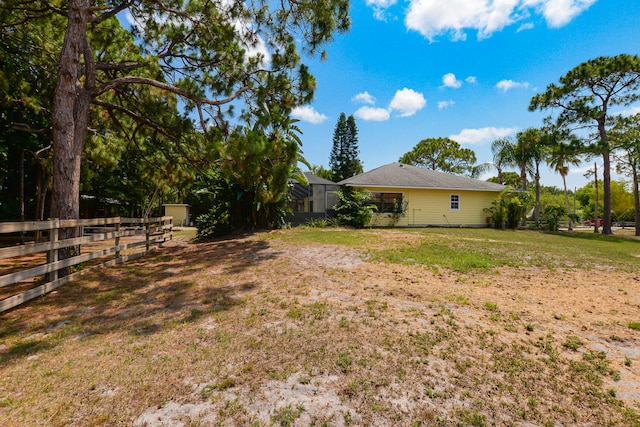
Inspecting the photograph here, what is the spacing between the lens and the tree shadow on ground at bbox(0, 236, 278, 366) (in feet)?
10.4

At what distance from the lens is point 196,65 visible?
8047mm

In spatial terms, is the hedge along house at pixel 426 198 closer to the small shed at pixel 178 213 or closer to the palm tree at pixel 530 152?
the palm tree at pixel 530 152

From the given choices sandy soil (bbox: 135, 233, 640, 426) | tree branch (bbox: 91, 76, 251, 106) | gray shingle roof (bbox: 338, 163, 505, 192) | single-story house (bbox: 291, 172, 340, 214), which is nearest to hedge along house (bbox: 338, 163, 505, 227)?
gray shingle roof (bbox: 338, 163, 505, 192)

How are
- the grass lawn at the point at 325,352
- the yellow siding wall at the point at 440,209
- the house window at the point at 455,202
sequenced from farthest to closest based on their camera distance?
the house window at the point at 455,202 → the yellow siding wall at the point at 440,209 → the grass lawn at the point at 325,352

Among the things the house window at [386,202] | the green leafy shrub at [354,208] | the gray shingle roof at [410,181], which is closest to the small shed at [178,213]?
the gray shingle roof at [410,181]

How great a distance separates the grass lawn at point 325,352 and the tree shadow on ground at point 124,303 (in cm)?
3

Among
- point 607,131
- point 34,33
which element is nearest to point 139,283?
point 34,33

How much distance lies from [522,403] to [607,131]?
2495 centimetres

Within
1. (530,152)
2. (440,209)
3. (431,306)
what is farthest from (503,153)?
(431,306)

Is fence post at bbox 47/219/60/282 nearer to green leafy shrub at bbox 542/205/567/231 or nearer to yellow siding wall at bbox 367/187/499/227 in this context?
yellow siding wall at bbox 367/187/499/227

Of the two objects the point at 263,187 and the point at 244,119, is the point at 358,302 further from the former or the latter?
the point at 263,187

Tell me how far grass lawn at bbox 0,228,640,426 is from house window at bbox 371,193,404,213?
1207 cm

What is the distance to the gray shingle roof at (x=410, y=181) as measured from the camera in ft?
56.2

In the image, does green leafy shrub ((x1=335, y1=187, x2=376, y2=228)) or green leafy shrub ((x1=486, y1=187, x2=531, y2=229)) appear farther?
green leafy shrub ((x1=486, y1=187, x2=531, y2=229))
